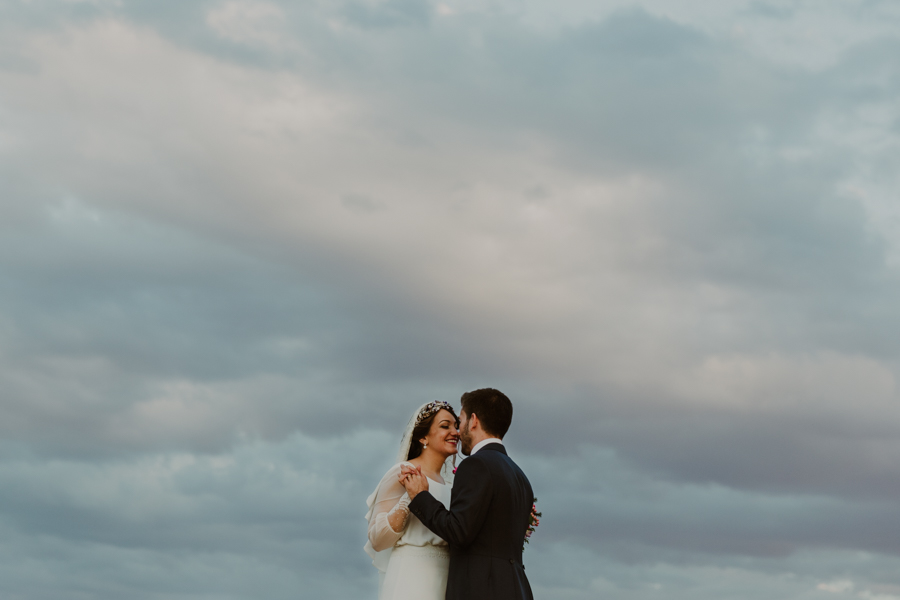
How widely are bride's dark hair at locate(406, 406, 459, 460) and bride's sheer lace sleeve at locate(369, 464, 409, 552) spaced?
0.49 metres

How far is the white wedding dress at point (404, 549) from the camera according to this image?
10.8 metres

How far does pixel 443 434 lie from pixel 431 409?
1.24 ft

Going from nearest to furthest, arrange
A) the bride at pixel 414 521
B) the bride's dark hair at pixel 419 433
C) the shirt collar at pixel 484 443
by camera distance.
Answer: the shirt collar at pixel 484 443 < the bride at pixel 414 521 < the bride's dark hair at pixel 419 433

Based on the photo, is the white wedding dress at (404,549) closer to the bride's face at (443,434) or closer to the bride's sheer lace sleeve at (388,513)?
the bride's sheer lace sleeve at (388,513)

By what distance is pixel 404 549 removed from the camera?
11070 mm

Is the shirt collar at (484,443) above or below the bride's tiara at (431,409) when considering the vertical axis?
below

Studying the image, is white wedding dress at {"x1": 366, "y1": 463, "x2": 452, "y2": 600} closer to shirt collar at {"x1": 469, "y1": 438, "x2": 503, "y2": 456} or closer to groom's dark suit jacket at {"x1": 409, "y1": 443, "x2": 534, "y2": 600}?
groom's dark suit jacket at {"x1": 409, "y1": 443, "x2": 534, "y2": 600}

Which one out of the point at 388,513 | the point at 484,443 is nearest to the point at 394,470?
the point at 388,513

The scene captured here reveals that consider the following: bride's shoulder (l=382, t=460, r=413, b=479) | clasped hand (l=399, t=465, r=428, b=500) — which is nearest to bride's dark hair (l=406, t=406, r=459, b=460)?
bride's shoulder (l=382, t=460, r=413, b=479)

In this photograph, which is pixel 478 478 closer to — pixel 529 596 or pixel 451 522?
pixel 451 522

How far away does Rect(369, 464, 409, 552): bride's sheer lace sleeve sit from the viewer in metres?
10.9

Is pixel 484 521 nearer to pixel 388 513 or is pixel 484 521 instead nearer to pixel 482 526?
pixel 482 526

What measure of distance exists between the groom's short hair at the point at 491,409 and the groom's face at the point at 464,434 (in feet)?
0.31

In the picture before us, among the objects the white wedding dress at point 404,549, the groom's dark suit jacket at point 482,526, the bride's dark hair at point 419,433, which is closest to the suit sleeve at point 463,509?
the groom's dark suit jacket at point 482,526
